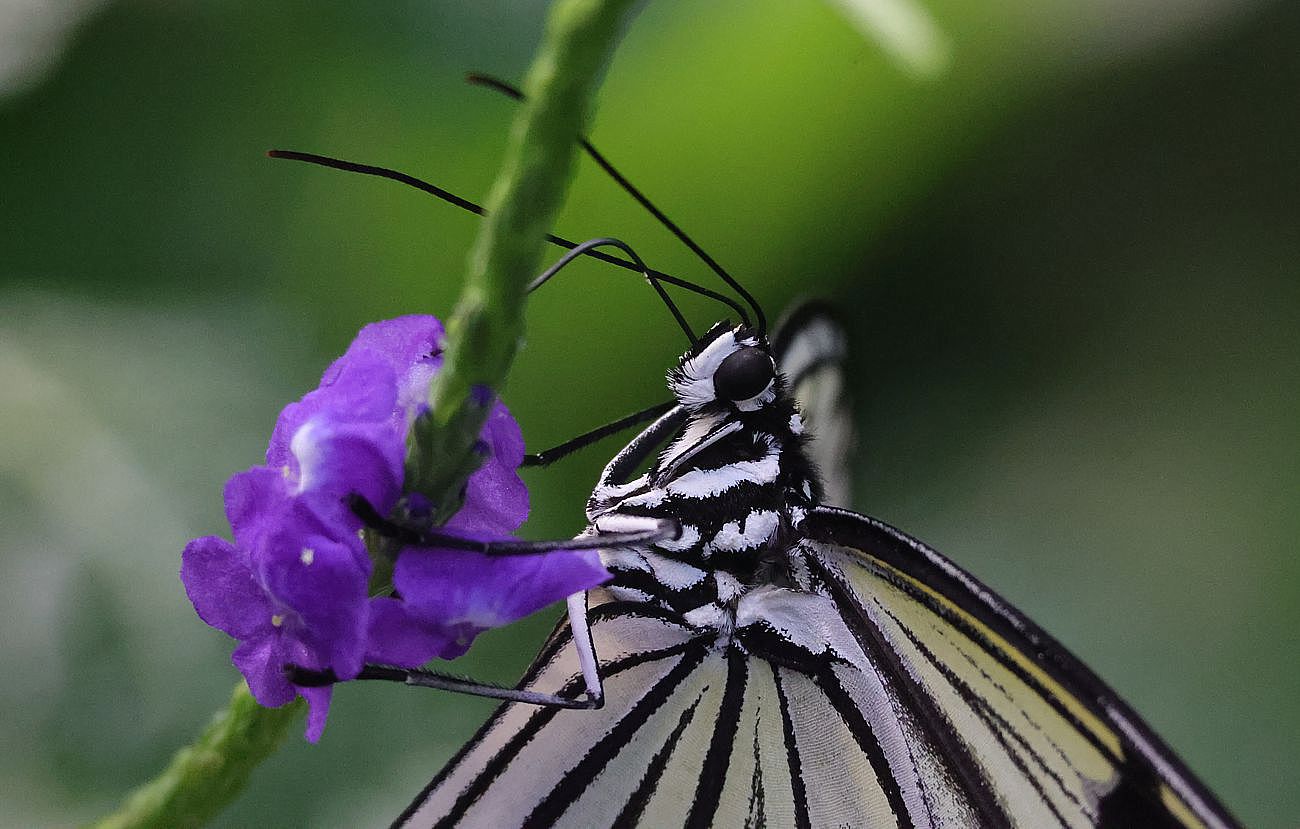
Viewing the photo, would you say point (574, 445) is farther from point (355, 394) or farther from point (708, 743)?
point (355, 394)

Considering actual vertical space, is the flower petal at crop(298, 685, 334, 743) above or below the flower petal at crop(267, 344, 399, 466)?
below

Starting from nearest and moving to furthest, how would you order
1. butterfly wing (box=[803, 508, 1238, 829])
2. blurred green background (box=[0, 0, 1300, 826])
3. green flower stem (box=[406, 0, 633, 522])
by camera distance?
green flower stem (box=[406, 0, 633, 522]) < butterfly wing (box=[803, 508, 1238, 829]) < blurred green background (box=[0, 0, 1300, 826])

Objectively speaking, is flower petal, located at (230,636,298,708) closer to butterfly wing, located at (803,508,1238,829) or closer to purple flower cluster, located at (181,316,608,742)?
purple flower cluster, located at (181,316,608,742)

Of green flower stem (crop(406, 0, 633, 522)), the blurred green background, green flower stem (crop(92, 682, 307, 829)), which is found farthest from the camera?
the blurred green background

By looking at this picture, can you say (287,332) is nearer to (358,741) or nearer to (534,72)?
(358,741)

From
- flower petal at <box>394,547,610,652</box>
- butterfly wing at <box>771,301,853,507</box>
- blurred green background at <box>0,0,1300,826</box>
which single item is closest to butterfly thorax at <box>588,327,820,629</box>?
butterfly wing at <box>771,301,853,507</box>

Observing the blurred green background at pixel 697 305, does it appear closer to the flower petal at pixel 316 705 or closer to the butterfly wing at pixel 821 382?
the butterfly wing at pixel 821 382

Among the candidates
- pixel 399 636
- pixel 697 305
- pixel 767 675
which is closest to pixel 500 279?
pixel 399 636
